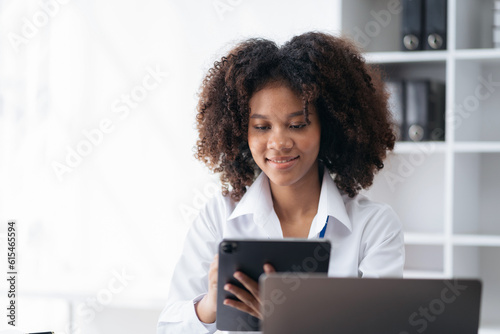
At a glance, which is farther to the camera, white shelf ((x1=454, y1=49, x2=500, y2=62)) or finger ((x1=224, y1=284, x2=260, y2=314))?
white shelf ((x1=454, y1=49, x2=500, y2=62))

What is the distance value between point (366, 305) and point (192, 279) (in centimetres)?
76

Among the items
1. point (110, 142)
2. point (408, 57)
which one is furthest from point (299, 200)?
point (110, 142)

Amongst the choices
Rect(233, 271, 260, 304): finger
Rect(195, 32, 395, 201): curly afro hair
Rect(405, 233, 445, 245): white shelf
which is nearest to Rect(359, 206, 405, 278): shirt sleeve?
Rect(195, 32, 395, 201): curly afro hair

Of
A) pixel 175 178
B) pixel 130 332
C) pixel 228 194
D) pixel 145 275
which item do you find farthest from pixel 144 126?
pixel 228 194

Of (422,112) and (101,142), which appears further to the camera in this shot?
(101,142)

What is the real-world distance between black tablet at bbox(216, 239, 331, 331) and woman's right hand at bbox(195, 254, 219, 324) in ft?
0.29

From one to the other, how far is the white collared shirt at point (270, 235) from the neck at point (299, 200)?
0.04 m

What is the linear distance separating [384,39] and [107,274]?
1.74 meters

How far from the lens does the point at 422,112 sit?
2486 millimetres

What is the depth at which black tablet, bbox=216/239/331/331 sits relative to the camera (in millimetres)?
1267

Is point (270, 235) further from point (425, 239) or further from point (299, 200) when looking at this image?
point (425, 239)

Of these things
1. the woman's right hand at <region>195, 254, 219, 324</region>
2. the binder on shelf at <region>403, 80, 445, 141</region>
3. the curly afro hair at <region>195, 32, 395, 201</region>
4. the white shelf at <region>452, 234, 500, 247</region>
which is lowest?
the woman's right hand at <region>195, 254, 219, 324</region>

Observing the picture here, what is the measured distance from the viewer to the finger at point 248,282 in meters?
1.30

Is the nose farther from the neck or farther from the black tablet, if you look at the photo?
the black tablet
